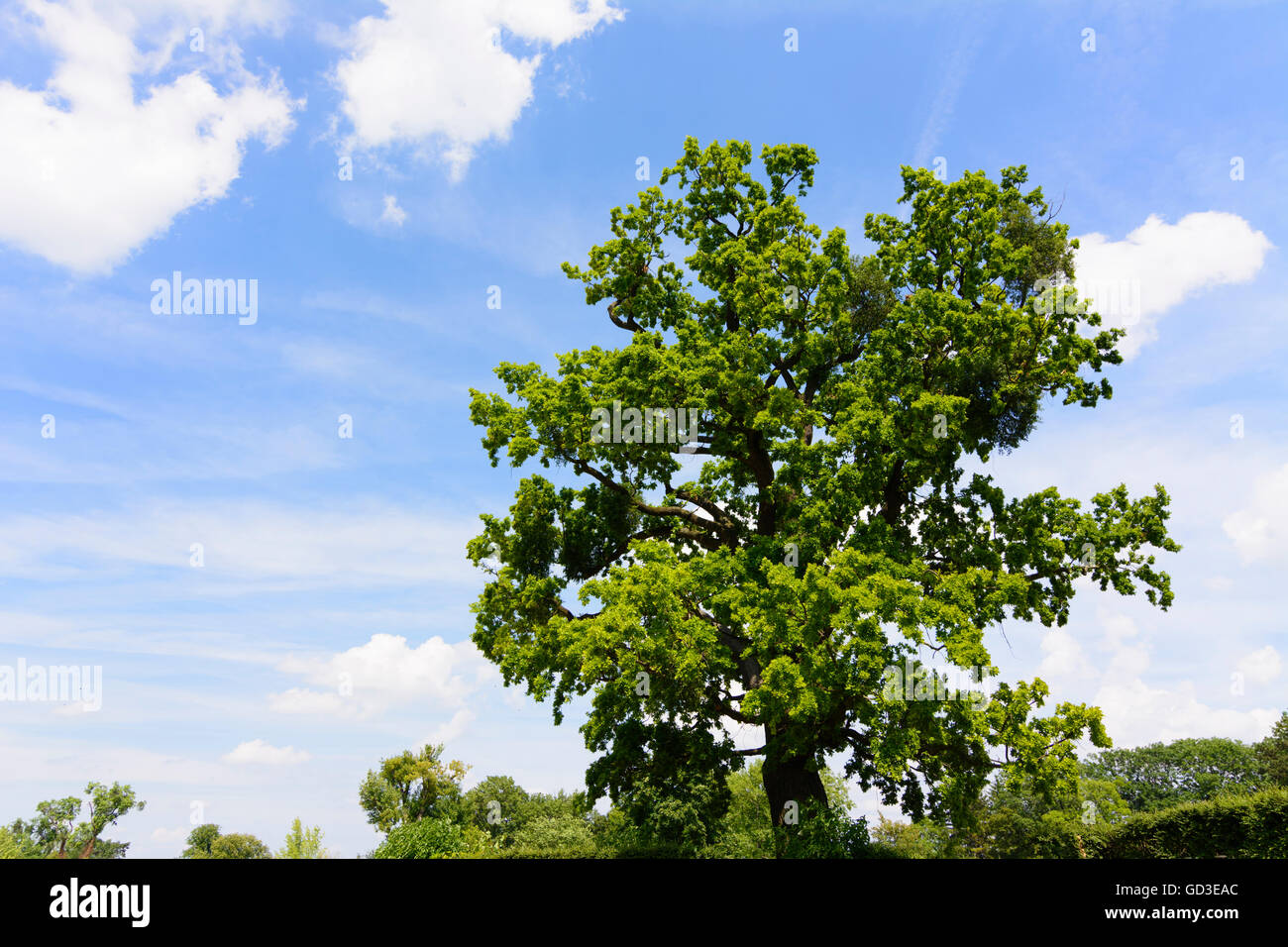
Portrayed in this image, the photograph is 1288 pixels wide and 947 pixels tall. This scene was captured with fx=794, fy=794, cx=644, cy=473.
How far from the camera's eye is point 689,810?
22812mm

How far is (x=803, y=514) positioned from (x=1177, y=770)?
93.4m

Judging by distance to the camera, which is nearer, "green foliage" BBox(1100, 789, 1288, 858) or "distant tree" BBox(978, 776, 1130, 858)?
"green foliage" BBox(1100, 789, 1288, 858)

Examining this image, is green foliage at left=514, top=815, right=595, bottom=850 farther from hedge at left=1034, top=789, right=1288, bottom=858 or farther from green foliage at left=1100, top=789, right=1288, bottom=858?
green foliage at left=1100, top=789, right=1288, bottom=858

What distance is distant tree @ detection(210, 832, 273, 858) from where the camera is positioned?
82750 mm

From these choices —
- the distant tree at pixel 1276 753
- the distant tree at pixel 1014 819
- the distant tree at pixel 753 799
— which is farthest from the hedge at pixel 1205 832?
the distant tree at pixel 1276 753

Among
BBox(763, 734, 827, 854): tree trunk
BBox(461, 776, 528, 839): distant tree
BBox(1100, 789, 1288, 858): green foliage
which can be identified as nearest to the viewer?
BBox(1100, 789, 1288, 858): green foliage

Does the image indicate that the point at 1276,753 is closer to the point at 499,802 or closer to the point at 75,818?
the point at 499,802

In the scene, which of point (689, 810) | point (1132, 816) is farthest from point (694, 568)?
point (1132, 816)

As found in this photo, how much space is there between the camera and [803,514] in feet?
70.5

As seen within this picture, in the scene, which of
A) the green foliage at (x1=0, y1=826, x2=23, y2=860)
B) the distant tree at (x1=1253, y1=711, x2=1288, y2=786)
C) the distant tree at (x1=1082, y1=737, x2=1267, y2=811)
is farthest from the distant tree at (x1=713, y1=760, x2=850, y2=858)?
the distant tree at (x1=1082, y1=737, x2=1267, y2=811)

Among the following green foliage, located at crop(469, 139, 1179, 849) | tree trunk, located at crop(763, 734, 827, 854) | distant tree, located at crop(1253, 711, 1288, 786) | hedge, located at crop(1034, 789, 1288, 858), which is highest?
green foliage, located at crop(469, 139, 1179, 849)

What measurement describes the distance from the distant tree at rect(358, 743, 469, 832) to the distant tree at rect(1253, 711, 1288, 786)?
6571 centimetres
